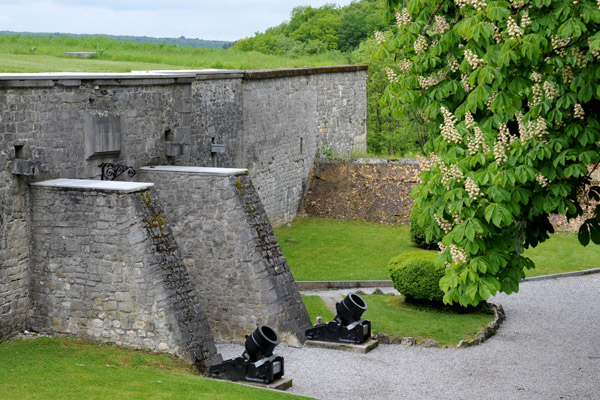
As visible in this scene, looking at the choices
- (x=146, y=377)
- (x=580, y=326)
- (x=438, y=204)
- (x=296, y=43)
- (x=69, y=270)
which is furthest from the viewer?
(x=296, y=43)

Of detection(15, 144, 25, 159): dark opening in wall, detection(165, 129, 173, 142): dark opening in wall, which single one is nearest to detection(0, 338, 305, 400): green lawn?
detection(15, 144, 25, 159): dark opening in wall

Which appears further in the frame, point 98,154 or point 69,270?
point 98,154

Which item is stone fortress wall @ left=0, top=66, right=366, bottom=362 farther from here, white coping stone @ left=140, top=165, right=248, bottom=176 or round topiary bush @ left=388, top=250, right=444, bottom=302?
round topiary bush @ left=388, top=250, right=444, bottom=302

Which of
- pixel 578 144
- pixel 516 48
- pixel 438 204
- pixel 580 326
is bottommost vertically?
pixel 580 326

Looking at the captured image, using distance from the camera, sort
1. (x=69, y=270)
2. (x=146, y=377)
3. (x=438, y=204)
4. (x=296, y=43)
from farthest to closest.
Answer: (x=296, y=43) → (x=69, y=270) → (x=146, y=377) → (x=438, y=204)

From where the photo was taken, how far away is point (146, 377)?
10.8 meters

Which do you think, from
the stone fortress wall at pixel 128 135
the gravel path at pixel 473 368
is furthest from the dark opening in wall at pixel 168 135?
the gravel path at pixel 473 368

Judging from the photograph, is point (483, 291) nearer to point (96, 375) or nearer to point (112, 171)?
point (96, 375)

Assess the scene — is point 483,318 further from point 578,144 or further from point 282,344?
point 578,144

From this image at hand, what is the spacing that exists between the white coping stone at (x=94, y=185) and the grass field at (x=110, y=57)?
5239 mm

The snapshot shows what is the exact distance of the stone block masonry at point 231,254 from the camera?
13969 millimetres

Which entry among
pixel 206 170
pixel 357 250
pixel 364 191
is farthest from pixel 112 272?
pixel 364 191

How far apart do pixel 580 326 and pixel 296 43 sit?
50955mm

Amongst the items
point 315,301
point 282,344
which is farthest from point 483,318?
point 282,344
